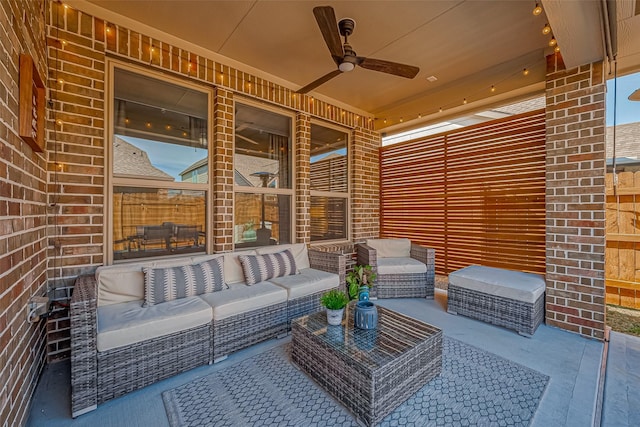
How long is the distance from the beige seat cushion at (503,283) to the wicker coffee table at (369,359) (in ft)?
4.41

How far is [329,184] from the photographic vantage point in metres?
4.71

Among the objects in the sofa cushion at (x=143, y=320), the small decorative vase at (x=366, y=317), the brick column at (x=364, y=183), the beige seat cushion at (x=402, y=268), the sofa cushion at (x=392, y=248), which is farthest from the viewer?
Result: the brick column at (x=364, y=183)

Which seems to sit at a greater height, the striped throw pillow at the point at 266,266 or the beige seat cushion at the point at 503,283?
the striped throw pillow at the point at 266,266

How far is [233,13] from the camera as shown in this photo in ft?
8.47

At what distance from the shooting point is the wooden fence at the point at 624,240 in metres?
3.36

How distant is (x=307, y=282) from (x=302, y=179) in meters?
1.67

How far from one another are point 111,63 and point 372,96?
3405 mm

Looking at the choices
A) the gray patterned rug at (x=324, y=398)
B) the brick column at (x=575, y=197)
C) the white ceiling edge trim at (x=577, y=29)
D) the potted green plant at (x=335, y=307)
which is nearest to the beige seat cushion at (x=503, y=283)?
the brick column at (x=575, y=197)

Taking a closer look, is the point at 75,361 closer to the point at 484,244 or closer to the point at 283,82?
the point at 283,82

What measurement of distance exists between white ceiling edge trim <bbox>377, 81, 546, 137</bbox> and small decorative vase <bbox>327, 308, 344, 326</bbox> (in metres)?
3.58

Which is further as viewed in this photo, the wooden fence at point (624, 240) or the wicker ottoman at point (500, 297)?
the wooden fence at point (624, 240)

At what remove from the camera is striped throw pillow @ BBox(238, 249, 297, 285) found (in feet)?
9.82

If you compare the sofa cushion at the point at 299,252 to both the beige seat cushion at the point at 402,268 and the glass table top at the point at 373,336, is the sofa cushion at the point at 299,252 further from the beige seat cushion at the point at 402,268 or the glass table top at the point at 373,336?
the glass table top at the point at 373,336

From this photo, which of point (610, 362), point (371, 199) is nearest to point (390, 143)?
point (371, 199)
